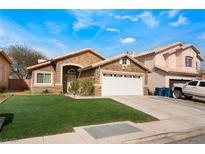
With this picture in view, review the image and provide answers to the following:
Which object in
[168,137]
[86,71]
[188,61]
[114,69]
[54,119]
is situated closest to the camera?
[168,137]

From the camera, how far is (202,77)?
27.1m

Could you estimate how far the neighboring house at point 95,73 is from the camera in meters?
18.4

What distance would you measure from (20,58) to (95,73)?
25.6 metres

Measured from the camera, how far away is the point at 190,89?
17.5 metres

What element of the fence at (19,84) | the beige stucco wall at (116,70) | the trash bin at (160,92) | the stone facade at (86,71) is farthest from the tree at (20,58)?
the trash bin at (160,92)

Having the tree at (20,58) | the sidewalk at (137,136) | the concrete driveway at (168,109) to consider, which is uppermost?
the tree at (20,58)

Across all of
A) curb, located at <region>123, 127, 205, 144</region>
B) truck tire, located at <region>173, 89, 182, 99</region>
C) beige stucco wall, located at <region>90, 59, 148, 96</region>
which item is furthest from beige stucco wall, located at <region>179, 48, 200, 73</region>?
curb, located at <region>123, 127, 205, 144</region>

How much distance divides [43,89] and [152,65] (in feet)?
43.8

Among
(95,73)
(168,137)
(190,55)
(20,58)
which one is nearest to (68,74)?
(95,73)

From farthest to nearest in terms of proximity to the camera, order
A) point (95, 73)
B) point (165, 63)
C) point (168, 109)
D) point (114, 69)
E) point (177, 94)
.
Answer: point (165, 63), point (177, 94), point (114, 69), point (95, 73), point (168, 109)

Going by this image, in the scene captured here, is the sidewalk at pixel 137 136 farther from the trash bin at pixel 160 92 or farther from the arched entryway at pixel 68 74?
the arched entryway at pixel 68 74

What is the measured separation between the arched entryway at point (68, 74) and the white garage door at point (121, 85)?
599 centimetres

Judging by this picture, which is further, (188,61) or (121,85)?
(188,61)

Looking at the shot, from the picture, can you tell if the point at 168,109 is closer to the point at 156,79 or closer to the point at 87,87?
the point at 87,87
